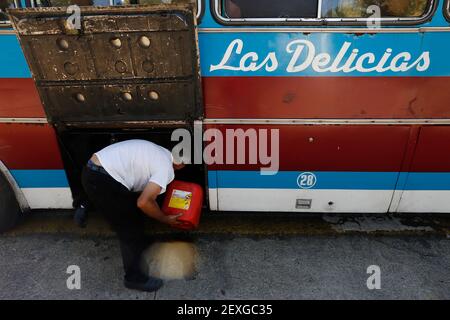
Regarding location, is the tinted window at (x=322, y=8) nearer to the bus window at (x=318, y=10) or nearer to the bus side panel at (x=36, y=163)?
the bus window at (x=318, y=10)

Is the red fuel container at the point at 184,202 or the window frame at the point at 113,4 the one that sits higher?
the window frame at the point at 113,4

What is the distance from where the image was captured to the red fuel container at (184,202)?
274cm

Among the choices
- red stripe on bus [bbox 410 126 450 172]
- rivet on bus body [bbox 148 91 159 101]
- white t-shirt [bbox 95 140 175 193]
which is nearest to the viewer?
white t-shirt [bbox 95 140 175 193]

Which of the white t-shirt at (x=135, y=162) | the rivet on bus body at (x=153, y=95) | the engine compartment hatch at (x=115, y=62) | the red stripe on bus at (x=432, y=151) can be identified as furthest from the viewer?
the red stripe on bus at (x=432, y=151)

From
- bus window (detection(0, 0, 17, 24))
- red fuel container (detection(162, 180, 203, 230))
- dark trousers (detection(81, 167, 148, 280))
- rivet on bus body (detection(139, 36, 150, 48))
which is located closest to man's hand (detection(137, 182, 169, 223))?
dark trousers (detection(81, 167, 148, 280))

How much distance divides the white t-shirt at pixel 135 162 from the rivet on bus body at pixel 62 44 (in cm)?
85

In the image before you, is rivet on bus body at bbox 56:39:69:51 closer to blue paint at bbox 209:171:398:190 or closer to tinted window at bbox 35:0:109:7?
tinted window at bbox 35:0:109:7

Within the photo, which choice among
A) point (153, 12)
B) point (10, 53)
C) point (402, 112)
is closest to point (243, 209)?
point (402, 112)

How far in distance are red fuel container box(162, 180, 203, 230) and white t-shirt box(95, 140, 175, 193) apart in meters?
0.38

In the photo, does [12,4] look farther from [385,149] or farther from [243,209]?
[385,149]

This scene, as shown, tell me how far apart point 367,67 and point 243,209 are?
1.72m

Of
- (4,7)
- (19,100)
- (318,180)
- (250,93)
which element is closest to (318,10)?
(250,93)

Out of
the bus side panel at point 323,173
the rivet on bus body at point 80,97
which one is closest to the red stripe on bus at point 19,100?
the rivet on bus body at point 80,97

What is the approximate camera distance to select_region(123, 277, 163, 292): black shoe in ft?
Answer: 8.54
